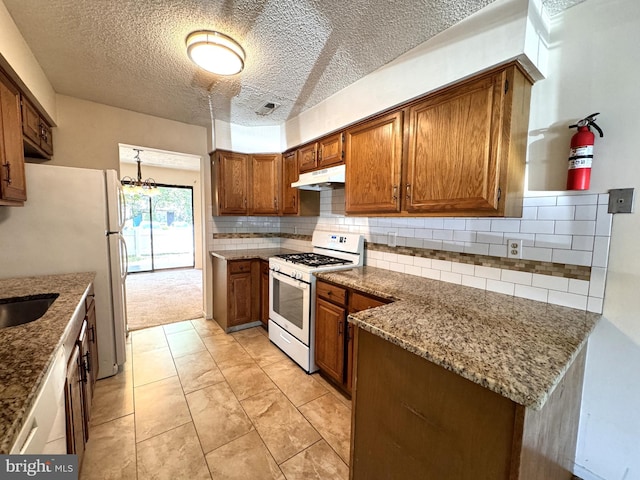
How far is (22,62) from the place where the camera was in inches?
68.7

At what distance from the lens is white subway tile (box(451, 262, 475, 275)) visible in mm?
1915

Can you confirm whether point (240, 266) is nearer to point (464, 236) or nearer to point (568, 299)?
point (464, 236)

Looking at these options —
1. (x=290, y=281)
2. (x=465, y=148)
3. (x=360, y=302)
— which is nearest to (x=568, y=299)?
(x=465, y=148)

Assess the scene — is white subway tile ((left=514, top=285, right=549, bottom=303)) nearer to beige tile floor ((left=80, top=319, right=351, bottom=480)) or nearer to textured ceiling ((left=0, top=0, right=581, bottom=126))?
beige tile floor ((left=80, top=319, right=351, bottom=480))

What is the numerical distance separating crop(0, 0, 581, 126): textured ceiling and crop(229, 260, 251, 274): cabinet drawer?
1.74m

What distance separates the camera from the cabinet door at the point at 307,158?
2808 mm

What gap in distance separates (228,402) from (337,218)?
6.50 feet

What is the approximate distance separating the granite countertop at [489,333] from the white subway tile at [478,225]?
0.42 metres

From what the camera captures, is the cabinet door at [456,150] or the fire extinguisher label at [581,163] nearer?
the fire extinguisher label at [581,163]

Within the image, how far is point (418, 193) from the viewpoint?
184 cm

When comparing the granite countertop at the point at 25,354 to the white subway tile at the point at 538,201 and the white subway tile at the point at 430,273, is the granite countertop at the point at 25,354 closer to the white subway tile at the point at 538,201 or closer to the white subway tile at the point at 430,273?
the white subway tile at the point at 430,273

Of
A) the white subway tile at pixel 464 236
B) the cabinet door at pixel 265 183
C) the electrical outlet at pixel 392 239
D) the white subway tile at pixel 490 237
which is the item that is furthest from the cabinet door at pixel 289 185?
the white subway tile at pixel 490 237

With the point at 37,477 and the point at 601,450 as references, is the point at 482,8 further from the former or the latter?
the point at 37,477

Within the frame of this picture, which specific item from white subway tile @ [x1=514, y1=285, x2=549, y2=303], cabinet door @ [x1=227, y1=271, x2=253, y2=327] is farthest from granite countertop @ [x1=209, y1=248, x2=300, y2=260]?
white subway tile @ [x1=514, y1=285, x2=549, y2=303]
